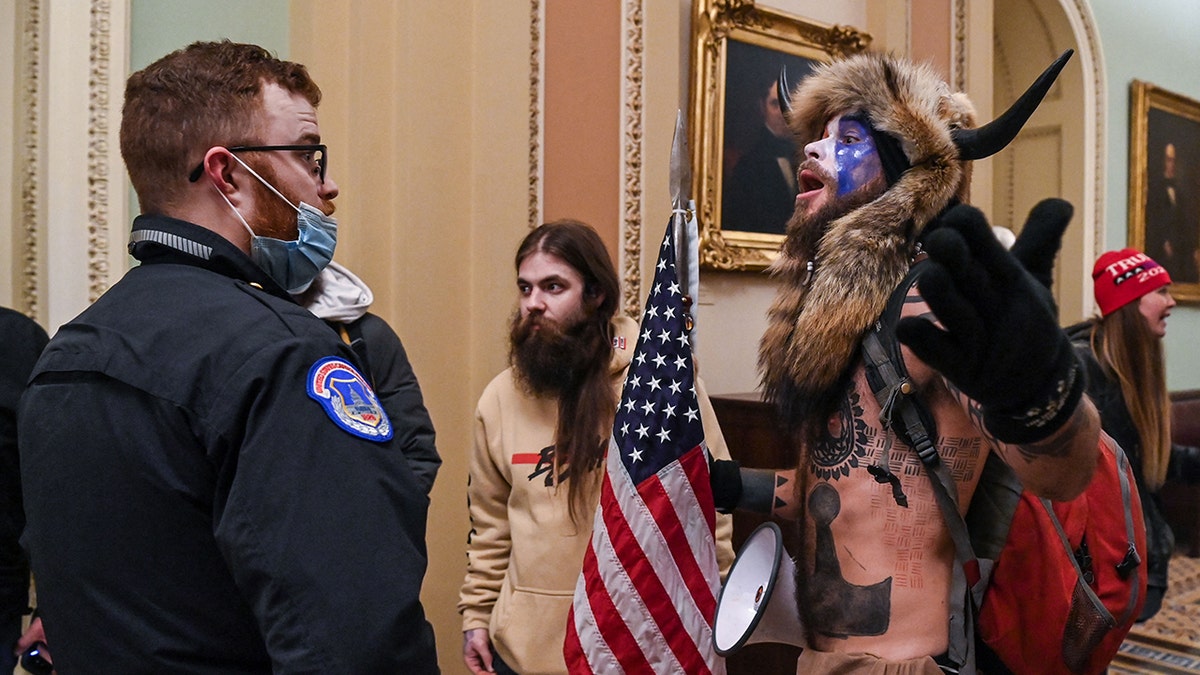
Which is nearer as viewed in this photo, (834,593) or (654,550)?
(834,593)

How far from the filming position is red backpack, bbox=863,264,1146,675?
1.79 metres

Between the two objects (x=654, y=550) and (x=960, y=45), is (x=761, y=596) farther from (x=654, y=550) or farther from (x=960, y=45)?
(x=960, y=45)

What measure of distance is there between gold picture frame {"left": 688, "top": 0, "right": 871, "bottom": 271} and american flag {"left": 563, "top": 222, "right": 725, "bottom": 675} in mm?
2301

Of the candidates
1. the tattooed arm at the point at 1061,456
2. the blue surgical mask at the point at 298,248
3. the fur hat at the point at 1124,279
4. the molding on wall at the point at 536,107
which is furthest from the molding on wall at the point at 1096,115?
the blue surgical mask at the point at 298,248

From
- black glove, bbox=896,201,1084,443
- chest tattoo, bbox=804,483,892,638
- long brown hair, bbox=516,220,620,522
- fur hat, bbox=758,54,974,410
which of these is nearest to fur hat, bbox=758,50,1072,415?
fur hat, bbox=758,54,974,410

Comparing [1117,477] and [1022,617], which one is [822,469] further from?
[1117,477]

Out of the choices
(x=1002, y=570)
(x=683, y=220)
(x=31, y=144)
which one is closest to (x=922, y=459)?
(x=1002, y=570)

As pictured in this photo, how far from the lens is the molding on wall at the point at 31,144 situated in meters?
3.15

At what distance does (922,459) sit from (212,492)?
1.25 meters

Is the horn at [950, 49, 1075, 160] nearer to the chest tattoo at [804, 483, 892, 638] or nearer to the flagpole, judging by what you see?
the flagpole

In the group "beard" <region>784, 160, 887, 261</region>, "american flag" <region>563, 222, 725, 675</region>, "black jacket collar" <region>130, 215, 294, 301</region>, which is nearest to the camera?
"black jacket collar" <region>130, 215, 294, 301</region>

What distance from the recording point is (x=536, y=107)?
12.7 ft

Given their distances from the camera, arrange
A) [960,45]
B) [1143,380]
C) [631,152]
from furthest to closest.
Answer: [960,45] → [631,152] → [1143,380]

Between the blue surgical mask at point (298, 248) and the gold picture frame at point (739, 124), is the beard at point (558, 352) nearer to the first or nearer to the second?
the blue surgical mask at point (298, 248)
